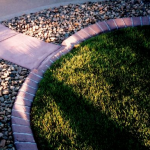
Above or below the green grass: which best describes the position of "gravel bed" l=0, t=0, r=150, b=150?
above

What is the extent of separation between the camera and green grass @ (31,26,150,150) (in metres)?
2.18

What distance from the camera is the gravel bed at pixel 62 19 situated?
3213 mm

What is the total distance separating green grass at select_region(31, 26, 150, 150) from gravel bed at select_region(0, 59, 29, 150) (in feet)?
1.03

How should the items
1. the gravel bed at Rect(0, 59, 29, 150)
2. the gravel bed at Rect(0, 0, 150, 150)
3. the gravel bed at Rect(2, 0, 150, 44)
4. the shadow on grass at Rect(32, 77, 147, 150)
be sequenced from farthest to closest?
the gravel bed at Rect(2, 0, 150, 44)
the gravel bed at Rect(0, 0, 150, 150)
the gravel bed at Rect(0, 59, 29, 150)
the shadow on grass at Rect(32, 77, 147, 150)

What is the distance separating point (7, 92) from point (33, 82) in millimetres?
377

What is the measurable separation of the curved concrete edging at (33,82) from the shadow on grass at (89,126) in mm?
178

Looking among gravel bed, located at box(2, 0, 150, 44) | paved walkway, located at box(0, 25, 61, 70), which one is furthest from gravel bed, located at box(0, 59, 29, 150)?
gravel bed, located at box(2, 0, 150, 44)

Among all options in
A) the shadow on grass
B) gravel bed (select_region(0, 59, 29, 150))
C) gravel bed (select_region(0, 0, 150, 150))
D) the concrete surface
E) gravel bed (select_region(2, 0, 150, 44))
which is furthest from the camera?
the concrete surface

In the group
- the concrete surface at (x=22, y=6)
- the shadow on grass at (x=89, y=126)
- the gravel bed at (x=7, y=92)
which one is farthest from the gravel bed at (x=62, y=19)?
the shadow on grass at (x=89, y=126)

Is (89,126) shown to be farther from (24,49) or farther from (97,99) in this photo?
(24,49)

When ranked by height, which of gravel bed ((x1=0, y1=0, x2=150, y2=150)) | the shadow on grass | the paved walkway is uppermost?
gravel bed ((x1=0, y1=0, x2=150, y2=150))

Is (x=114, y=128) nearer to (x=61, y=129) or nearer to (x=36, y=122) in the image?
(x=61, y=129)

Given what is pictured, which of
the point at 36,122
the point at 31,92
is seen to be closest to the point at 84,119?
the point at 36,122

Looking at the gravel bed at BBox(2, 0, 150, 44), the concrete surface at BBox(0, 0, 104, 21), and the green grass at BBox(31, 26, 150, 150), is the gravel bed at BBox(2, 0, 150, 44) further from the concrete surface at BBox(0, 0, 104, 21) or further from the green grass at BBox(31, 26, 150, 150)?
the green grass at BBox(31, 26, 150, 150)
